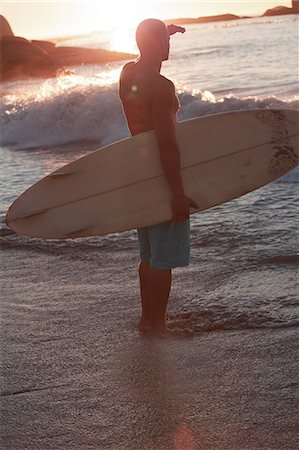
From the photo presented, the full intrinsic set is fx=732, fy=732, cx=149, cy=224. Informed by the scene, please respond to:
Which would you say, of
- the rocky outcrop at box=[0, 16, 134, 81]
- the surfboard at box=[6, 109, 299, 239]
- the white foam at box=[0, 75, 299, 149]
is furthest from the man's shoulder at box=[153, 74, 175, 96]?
the rocky outcrop at box=[0, 16, 134, 81]

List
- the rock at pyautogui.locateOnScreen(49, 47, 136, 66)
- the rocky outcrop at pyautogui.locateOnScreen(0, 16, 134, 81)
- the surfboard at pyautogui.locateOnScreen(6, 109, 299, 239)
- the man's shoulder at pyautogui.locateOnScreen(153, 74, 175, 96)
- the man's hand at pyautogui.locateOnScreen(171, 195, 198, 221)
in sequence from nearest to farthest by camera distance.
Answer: the man's shoulder at pyautogui.locateOnScreen(153, 74, 175, 96)
the man's hand at pyautogui.locateOnScreen(171, 195, 198, 221)
the surfboard at pyautogui.locateOnScreen(6, 109, 299, 239)
the rocky outcrop at pyautogui.locateOnScreen(0, 16, 134, 81)
the rock at pyautogui.locateOnScreen(49, 47, 136, 66)

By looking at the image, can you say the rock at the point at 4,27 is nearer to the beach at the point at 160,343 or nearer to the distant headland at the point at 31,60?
the distant headland at the point at 31,60

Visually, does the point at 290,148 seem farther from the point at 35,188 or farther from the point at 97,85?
the point at 97,85

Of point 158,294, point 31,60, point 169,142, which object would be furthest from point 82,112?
point 31,60

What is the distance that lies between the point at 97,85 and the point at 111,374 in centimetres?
1441

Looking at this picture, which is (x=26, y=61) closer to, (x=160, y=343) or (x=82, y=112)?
(x=82, y=112)

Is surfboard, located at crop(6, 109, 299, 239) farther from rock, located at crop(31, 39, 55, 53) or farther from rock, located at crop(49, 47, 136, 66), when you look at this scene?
rock, located at crop(31, 39, 55, 53)

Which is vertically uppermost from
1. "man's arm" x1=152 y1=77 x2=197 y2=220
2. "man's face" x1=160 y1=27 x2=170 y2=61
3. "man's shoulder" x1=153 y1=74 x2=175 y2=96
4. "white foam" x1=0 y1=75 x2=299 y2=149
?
"man's face" x1=160 y1=27 x2=170 y2=61

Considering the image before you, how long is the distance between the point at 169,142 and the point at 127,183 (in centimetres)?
53

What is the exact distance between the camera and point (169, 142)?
132 inches

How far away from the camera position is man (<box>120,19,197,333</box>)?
3.31 m

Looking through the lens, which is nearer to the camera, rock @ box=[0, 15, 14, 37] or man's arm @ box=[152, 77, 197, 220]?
man's arm @ box=[152, 77, 197, 220]

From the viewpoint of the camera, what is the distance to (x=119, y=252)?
5160 mm

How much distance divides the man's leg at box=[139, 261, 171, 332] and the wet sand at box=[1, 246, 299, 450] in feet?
0.29
